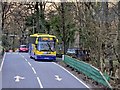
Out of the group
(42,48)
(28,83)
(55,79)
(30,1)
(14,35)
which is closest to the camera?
(28,83)

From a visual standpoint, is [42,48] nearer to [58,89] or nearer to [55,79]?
[55,79]

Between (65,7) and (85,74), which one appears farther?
(65,7)

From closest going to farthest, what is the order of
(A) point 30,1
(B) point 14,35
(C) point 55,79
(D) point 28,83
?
1. (D) point 28,83
2. (C) point 55,79
3. (A) point 30,1
4. (B) point 14,35

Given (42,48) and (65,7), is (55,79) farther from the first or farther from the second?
(65,7)

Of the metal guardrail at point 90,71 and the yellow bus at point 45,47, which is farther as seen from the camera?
the yellow bus at point 45,47

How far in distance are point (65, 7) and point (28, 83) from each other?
79.4ft

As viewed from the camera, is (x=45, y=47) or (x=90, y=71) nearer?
(x=90, y=71)

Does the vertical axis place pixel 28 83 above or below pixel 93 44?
below

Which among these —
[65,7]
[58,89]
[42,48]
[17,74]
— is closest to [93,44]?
[17,74]

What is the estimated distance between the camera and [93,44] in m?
26.8

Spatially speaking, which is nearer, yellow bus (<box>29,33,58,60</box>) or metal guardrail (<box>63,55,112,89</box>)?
metal guardrail (<box>63,55,112,89</box>)

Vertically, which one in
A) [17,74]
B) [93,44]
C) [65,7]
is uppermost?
[65,7]

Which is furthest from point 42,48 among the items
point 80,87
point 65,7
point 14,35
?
point 14,35

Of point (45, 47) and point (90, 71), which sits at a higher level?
point (45, 47)
